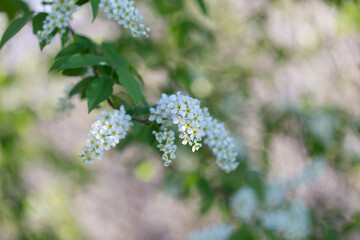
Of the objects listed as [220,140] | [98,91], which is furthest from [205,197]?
[98,91]

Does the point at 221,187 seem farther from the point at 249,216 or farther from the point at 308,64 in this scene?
the point at 308,64

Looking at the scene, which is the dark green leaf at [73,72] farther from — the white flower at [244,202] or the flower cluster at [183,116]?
the white flower at [244,202]

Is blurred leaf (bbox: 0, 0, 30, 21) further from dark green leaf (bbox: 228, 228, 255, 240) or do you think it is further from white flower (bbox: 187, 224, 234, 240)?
white flower (bbox: 187, 224, 234, 240)

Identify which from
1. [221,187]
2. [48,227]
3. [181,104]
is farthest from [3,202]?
[181,104]

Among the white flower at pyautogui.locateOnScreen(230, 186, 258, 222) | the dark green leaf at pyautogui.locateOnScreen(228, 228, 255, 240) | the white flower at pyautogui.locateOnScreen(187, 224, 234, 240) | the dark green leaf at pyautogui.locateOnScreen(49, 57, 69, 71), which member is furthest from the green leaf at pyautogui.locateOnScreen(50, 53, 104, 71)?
the white flower at pyautogui.locateOnScreen(230, 186, 258, 222)

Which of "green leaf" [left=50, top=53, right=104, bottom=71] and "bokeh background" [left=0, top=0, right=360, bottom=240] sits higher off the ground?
A: "green leaf" [left=50, top=53, right=104, bottom=71]

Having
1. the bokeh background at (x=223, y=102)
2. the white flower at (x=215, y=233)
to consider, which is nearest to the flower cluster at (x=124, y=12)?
the bokeh background at (x=223, y=102)
